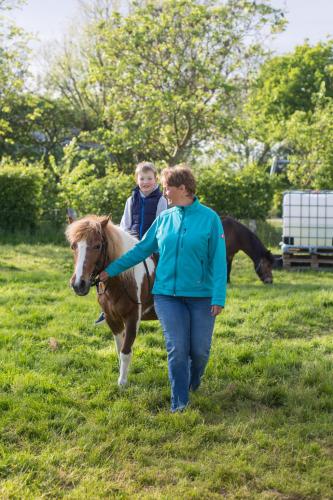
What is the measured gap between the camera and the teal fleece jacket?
4168 millimetres

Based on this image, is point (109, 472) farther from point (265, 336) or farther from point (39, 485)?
point (265, 336)

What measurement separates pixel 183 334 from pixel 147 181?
1.94 metres

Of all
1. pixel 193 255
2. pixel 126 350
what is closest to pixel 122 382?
pixel 126 350

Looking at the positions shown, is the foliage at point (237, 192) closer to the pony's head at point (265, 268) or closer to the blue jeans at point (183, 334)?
the pony's head at point (265, 268)

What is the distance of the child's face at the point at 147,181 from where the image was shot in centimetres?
556

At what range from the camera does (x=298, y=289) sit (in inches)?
383

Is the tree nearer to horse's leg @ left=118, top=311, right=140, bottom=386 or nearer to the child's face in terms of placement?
the child's face

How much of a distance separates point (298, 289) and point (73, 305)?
414cm

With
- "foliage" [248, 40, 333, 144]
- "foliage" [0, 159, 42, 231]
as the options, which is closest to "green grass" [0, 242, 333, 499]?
"foliage" [0, 159, 42, 231]

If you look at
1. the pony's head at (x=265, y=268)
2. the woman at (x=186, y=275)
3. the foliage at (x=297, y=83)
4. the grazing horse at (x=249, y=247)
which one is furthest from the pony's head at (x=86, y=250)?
the foliage at (x=297, y=83)

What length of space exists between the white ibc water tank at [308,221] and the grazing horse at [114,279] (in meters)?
7.82

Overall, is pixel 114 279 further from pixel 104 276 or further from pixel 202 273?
pixel 202 273

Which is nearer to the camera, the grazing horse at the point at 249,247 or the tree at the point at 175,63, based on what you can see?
the grazing horse at the point at 249,247

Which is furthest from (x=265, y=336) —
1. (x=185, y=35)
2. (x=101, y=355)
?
(x=185, y=35)
